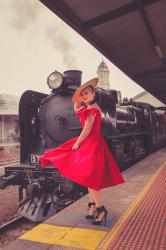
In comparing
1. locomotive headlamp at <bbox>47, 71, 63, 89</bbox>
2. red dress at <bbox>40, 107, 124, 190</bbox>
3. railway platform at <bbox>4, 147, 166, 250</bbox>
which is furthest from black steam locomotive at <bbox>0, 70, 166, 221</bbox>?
red dress at <bbox>40, 107, 124, 190</bbox>

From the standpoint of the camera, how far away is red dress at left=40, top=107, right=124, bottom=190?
137 inches

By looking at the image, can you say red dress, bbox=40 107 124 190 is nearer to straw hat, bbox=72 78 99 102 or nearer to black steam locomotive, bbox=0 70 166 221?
straw hat, bbox=72 78 99 102

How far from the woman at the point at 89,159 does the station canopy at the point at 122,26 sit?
198cm

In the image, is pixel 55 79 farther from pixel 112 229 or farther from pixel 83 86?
pixel 112 229

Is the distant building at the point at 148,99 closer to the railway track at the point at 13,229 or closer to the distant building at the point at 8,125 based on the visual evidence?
the distant building at the point at 8,125

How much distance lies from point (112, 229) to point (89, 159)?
845 millimetres

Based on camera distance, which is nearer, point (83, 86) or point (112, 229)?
point (112, 229)

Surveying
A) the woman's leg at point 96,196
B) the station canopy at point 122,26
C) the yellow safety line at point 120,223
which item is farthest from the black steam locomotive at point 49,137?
the woman's leg at point 96,196

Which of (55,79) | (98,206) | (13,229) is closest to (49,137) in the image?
(55,79)

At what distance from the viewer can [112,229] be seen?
136 inches

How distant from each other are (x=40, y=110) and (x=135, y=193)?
3239 mm

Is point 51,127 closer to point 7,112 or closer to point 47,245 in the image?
point 47,245

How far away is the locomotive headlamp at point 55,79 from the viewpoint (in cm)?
675

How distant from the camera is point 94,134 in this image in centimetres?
370
